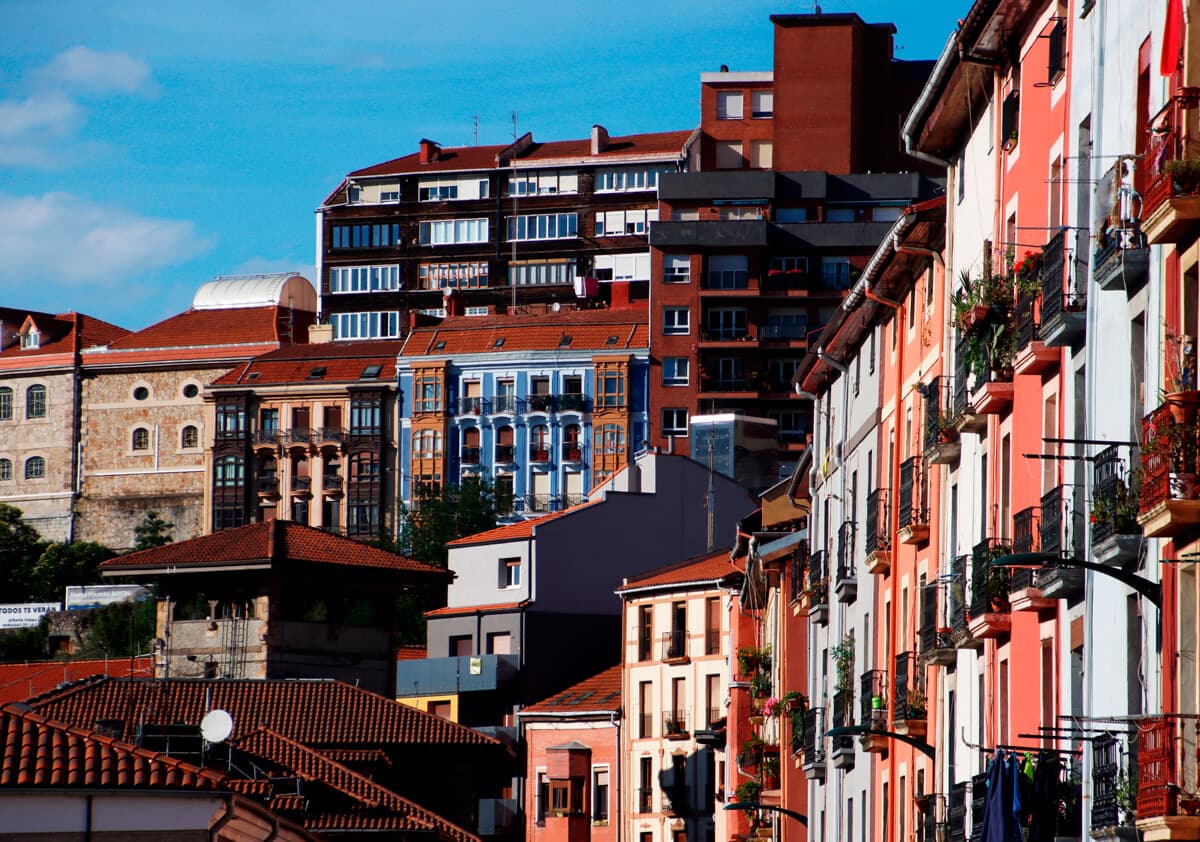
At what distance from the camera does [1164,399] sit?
70.0 feet

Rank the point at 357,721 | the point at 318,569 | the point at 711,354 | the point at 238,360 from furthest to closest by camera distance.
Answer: the point at 238,360 < the point at 711,354 < the point at 318,569 < the point at 357,721

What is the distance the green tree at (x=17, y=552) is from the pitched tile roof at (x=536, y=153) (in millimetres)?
33097

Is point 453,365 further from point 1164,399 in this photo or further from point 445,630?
point 1164,399

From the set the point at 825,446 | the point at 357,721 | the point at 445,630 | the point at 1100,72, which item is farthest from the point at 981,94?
the point at 445,630

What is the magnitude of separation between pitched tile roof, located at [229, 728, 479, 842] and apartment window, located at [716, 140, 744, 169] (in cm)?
9659

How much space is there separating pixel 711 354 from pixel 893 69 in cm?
2136

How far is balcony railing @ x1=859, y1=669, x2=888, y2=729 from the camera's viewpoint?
4309 centimetres

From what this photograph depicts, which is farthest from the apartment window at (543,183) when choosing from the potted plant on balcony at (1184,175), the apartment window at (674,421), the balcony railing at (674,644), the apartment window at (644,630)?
the potted plant on balcony at (1184,175)

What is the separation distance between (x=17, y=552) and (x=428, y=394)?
29382mm

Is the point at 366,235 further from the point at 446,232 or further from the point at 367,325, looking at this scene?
the point at 367,325

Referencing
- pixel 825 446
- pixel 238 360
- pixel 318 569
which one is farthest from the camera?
pixel 238 360

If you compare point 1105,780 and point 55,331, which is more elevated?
point 55,331

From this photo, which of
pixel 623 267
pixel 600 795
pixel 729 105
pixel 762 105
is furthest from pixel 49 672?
pixel 623 267

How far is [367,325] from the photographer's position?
17425 cm
